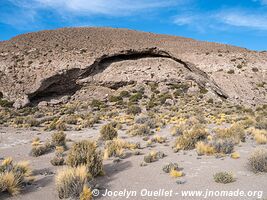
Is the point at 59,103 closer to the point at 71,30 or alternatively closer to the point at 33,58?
Result: the point at 33,58

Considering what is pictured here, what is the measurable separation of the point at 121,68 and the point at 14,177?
26920 millimetres

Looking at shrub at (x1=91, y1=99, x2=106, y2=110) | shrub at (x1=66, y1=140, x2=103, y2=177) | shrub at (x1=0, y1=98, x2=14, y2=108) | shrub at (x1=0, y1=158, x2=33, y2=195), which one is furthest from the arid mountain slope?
shrub at (x1=66, y1=140, x2=103, y2=177)

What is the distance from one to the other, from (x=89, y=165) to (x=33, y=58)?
28453 millimetres

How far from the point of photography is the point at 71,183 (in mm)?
6293

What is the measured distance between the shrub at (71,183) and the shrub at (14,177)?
1084 millimetres

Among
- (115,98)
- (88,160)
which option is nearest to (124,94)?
(115,98)

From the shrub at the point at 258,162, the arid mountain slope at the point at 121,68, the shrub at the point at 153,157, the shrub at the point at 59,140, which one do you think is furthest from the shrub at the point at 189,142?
the arid mountain slope at the point at 121,68

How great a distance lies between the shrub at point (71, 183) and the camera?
20.2 feet

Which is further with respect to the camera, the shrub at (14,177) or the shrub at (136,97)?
the shrub at (136,97)

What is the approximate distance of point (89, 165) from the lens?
7.68m

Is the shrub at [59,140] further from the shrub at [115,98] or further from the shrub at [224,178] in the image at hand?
the shrub at [115,98]

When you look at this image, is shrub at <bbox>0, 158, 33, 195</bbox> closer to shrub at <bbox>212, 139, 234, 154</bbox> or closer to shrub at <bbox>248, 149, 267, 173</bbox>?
shrub at <bbox>248, 149, 267, 173</bbox>

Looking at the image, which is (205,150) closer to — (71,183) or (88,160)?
(88,160)

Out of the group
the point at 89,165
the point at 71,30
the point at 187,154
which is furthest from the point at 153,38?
the point at 89,165
